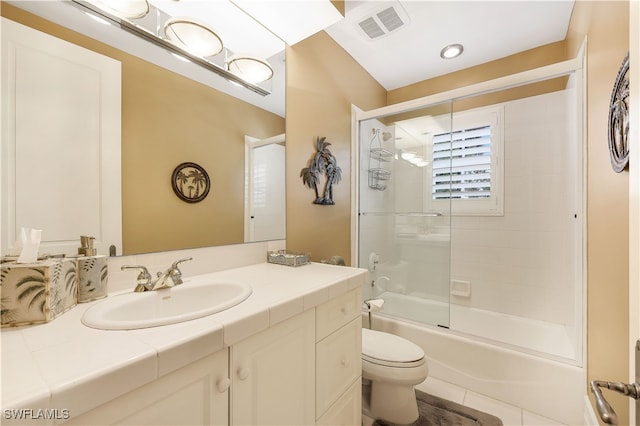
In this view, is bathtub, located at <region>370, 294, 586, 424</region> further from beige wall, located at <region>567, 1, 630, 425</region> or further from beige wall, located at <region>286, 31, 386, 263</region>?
beige wall, located at <region>286, 31, 386, 263</region>

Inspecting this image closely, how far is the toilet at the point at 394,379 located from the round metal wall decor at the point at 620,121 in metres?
1.22

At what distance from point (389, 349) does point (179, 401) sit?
121 cm

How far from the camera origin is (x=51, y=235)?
0.86 meters

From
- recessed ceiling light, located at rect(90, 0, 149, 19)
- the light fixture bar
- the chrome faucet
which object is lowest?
the chrome faucet

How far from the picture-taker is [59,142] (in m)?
0.86

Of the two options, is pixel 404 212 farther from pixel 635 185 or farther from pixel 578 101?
pixel 635 185

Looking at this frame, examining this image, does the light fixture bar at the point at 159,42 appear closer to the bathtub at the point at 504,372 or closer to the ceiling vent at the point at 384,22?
the ceiling vent at the point at 384,22

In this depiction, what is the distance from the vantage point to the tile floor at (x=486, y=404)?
1.53 m

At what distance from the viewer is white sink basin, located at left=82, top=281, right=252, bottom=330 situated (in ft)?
2.22

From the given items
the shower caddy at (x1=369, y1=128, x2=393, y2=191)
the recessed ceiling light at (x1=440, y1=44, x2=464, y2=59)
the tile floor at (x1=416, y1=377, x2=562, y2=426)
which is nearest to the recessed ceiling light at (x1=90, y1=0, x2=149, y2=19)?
the shower caddy at (x1=369, y1=128, x2=393, y2=191)

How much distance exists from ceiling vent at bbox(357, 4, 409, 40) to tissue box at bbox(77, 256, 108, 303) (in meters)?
2.04

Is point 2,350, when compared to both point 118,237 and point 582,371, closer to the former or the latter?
point 118,237

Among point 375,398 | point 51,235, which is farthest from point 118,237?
point 375,398

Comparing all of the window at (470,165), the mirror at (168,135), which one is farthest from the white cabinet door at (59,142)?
the window at (470,165)
